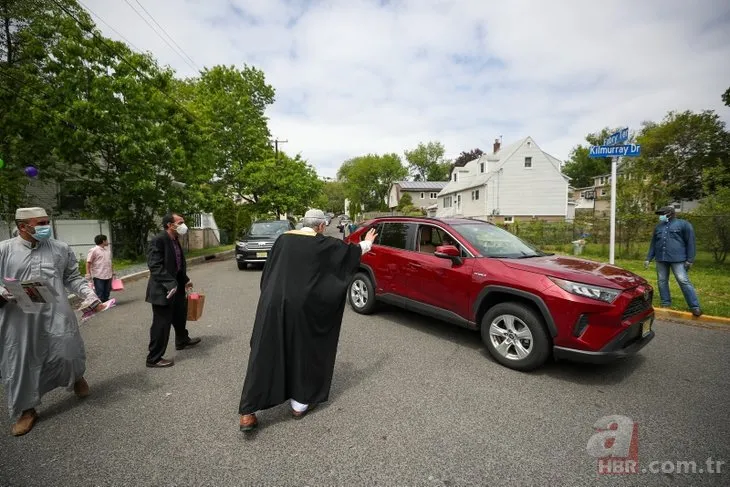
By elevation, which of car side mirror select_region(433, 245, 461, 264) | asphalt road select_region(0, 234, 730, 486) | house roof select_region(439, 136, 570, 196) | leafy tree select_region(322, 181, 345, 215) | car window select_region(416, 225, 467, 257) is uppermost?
leafy tree select_region(322, 181, 345, 215)

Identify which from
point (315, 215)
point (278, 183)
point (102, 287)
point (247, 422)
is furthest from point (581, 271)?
point (278, 183)

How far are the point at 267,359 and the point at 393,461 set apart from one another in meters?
1.23

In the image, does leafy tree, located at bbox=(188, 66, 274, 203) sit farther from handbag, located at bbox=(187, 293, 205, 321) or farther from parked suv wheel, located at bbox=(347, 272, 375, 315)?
handbag, located at bbox=(187, 293, 205, 321)

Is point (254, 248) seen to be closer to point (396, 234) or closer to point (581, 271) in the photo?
point (396, 234)

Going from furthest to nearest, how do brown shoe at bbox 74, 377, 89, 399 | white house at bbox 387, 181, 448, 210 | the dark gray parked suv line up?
white house at bbox 387, 181, 448, 210
the dark gray parked suv
brown shoe at bbox 74, 377, 89, 399

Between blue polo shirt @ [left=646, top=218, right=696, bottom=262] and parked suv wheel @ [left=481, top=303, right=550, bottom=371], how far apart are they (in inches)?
165

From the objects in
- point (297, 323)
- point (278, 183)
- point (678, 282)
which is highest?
point (278, 183)

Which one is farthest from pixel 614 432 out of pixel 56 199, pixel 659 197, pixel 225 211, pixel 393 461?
pixel 225 211

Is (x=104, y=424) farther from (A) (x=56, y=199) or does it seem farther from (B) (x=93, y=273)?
(A) (x=56, y=199)

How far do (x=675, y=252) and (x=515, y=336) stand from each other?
434cm

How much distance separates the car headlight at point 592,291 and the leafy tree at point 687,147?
3941 cm

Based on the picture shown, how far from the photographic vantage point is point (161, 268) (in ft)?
13.2

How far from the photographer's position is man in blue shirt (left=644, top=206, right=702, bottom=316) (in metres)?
5.84

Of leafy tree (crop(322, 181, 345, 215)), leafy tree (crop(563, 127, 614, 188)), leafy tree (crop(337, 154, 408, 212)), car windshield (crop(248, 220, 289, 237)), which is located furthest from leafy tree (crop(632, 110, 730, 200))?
leafy tree (crop(322, 181, 345, 215))
